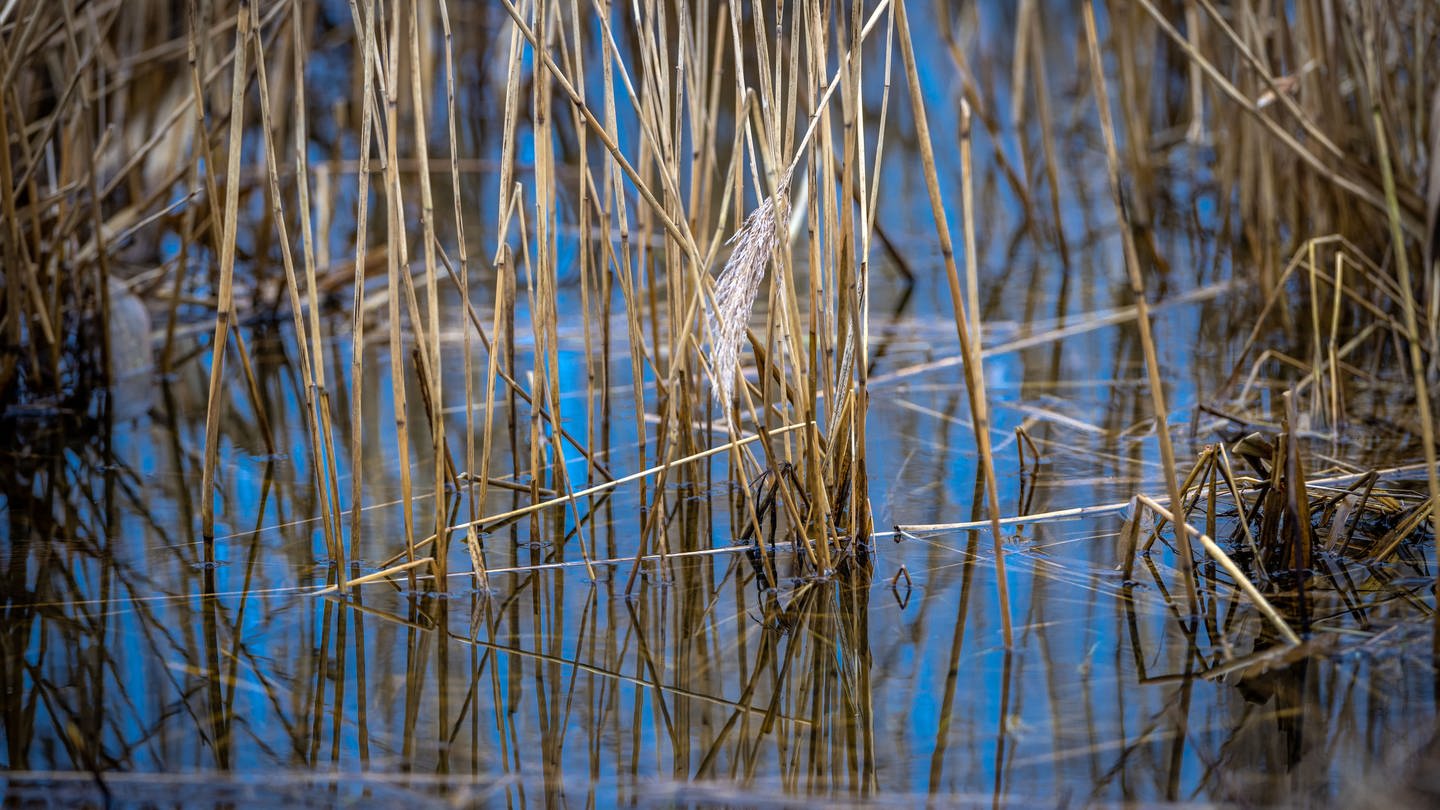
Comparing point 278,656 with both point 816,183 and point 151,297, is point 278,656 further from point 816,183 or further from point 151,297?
point 151,297

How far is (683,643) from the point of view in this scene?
1.47 m

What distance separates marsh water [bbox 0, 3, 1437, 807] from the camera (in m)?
1.19

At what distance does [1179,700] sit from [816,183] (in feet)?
2.24

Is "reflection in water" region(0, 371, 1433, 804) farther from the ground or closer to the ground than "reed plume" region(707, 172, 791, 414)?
closer to the ground

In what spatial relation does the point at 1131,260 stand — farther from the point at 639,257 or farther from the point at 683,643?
the point at 639,257

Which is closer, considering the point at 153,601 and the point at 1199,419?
the point at 153,601

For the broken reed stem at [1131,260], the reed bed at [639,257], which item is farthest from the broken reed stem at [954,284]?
the broken reed stem at [1131,260]

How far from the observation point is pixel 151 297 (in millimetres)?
2928

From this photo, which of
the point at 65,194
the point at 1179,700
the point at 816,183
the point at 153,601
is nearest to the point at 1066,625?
the point at 1179,700

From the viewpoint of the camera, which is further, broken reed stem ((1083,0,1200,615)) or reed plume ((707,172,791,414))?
reed plume ((707,172,791,414))

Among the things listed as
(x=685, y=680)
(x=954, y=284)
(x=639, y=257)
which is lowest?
(x=685, y=680)

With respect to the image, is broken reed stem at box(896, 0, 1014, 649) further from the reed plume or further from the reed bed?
the reed plume

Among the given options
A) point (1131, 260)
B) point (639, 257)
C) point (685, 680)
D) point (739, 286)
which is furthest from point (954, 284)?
point (639, 257)

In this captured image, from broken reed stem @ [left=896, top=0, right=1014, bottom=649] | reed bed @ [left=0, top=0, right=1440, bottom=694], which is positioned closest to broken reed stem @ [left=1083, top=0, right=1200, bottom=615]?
reed bed @ [left=0, top=0, right=1440, bottom=694]
